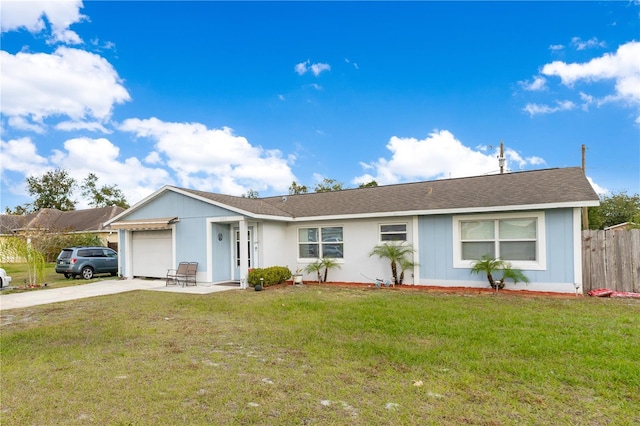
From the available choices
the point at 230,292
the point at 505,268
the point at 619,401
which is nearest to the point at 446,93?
the point at 505,268

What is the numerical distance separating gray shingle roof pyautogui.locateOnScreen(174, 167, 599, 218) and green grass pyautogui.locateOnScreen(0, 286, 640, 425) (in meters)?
3.61

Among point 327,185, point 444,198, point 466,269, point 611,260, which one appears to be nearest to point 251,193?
point 327,185

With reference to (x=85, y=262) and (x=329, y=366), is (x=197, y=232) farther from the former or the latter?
(x=329, y=366)

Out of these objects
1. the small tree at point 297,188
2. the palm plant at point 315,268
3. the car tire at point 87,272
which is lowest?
the car tire at point 87,272

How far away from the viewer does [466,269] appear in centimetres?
1168

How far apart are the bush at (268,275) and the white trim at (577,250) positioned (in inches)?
373

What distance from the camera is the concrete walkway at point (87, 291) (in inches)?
422

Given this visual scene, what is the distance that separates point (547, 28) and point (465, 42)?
299cm

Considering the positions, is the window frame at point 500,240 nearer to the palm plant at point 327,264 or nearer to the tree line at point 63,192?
the palm plant at point 327,264

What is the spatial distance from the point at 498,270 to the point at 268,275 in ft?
25.2

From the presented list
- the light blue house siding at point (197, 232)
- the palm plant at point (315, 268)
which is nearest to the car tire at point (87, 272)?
the light blue house siding at point (197, 232)

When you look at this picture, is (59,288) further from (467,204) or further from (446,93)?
(446,93)

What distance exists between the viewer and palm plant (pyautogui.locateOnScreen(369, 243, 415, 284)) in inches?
493

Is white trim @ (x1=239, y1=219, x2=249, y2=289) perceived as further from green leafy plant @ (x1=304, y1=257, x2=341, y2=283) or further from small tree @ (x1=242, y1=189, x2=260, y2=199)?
small tree @ (x1=242, y1=189, x2=260, y2=199)
